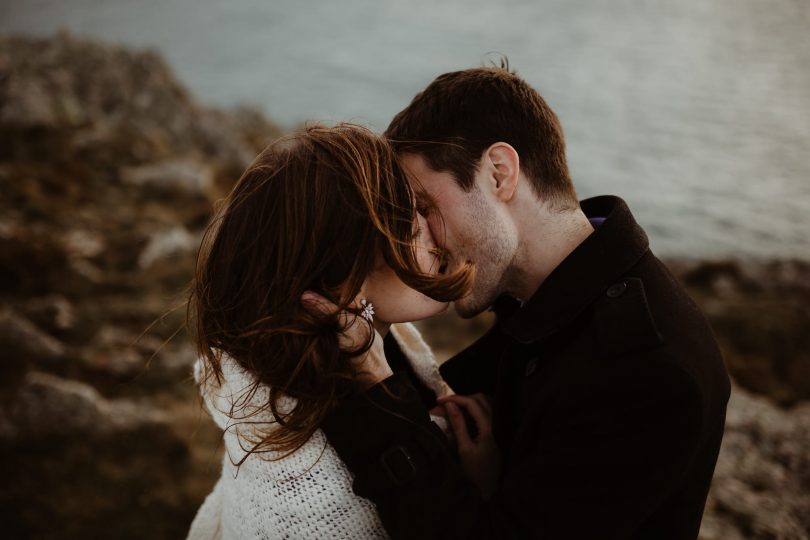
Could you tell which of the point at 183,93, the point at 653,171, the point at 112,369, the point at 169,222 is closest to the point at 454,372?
the point at 112,369

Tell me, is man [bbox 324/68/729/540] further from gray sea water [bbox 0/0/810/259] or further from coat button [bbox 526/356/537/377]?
gray sea water [bbox 0/0/810/259]

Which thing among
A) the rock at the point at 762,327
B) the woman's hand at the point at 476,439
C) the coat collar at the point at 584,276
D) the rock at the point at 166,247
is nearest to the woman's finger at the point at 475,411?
the woman's hand at the point at 476,439

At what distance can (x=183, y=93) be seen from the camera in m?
17.3

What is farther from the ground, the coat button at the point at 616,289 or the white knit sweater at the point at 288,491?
the coat button at the point at 616,289

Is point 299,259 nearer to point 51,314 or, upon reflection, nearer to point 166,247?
point 51,314

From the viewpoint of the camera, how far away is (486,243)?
8.04ft

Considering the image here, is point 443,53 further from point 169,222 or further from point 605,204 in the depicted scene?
point 605,204

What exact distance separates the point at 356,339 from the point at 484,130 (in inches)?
44.1

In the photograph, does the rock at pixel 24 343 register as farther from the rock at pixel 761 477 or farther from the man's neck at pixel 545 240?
the rock at pixel 761 477

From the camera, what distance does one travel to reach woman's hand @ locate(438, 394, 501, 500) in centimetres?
216

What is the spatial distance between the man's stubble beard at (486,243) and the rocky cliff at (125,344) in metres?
1.34

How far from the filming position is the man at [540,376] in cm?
171

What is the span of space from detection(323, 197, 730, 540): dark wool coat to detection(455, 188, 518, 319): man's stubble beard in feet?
1.46

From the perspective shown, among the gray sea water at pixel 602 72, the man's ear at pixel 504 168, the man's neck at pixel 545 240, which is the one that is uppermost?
the man's ear at pixel 504 168
